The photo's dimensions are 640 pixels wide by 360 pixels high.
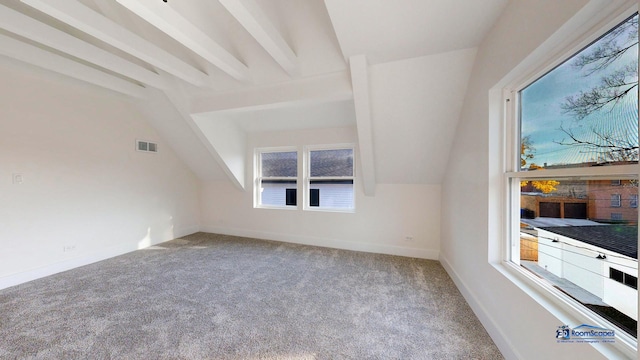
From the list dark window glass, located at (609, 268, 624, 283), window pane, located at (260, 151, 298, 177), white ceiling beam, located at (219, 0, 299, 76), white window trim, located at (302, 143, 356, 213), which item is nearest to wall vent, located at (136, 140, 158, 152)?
window pane, located at (260, 151, 298, 177)

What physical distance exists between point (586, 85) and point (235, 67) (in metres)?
2.82

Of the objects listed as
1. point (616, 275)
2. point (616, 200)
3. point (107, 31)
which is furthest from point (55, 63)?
point (616, 275)

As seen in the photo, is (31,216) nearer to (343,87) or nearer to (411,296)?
(343,87)

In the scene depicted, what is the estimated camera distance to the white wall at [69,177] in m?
2.49

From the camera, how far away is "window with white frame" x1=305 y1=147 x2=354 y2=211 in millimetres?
3844

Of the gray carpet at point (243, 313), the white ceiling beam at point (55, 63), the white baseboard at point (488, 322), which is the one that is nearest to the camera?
the white baseboard at point (488, 322)

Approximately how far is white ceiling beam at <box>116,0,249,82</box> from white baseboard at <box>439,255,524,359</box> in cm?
344

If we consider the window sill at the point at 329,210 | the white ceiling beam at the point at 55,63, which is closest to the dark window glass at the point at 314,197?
the window sill at the point at 329,210

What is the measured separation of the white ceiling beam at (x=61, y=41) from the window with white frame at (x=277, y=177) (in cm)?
223

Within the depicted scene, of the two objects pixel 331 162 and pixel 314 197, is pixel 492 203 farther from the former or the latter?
pixel 314 197

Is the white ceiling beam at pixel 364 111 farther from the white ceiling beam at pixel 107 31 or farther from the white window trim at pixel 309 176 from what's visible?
the white ceiling beam at pixel 107 31

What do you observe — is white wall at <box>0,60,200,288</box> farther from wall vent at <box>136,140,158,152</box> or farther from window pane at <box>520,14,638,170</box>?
window pane at <box>520,14,638,170</box>

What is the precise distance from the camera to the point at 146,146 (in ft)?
12.5

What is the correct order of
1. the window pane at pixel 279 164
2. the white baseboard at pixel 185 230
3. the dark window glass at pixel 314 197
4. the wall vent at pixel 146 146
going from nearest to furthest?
the wall vent at pixel 146 146
the dark window glass at pixel 314 197
the window pane at pixel 279 164
the white baseboard at pixel 185 230
